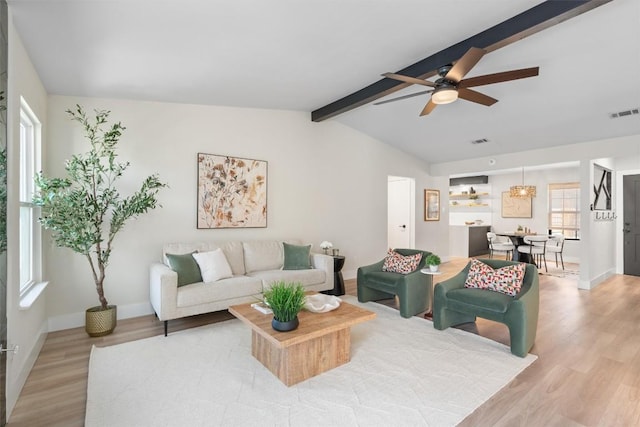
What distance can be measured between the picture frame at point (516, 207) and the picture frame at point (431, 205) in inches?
121

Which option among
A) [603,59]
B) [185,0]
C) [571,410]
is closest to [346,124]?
[603,59]

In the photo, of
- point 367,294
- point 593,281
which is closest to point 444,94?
point 367,294

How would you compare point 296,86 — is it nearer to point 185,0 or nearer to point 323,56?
point 323,56

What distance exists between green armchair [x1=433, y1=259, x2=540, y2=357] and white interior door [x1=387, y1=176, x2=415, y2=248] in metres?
3.68

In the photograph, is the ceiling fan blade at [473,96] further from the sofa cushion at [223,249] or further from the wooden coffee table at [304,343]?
the sofa cushion at [223,249]

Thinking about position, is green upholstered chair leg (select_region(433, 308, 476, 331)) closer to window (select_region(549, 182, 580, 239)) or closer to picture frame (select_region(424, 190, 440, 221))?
picture frame (select_region(424, 190, 440, 221))

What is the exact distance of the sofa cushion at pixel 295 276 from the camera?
4.10m

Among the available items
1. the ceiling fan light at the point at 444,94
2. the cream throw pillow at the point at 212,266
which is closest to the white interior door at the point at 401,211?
the ceiling fan light at the point at 444,94

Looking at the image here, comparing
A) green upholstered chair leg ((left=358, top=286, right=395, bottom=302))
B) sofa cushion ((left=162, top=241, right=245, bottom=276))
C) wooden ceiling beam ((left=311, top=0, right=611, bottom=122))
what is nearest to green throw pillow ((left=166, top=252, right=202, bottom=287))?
sofa cushion ((left=162, top=241, right=245, bottom=276))

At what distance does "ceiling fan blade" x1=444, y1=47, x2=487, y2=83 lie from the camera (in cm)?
255

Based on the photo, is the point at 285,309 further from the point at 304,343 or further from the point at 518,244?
the point at 518,244

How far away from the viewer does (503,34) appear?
2.80 m

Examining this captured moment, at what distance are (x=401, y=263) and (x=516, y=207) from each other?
22.6ft

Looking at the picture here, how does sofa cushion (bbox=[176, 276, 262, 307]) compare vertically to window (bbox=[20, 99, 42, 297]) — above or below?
below
